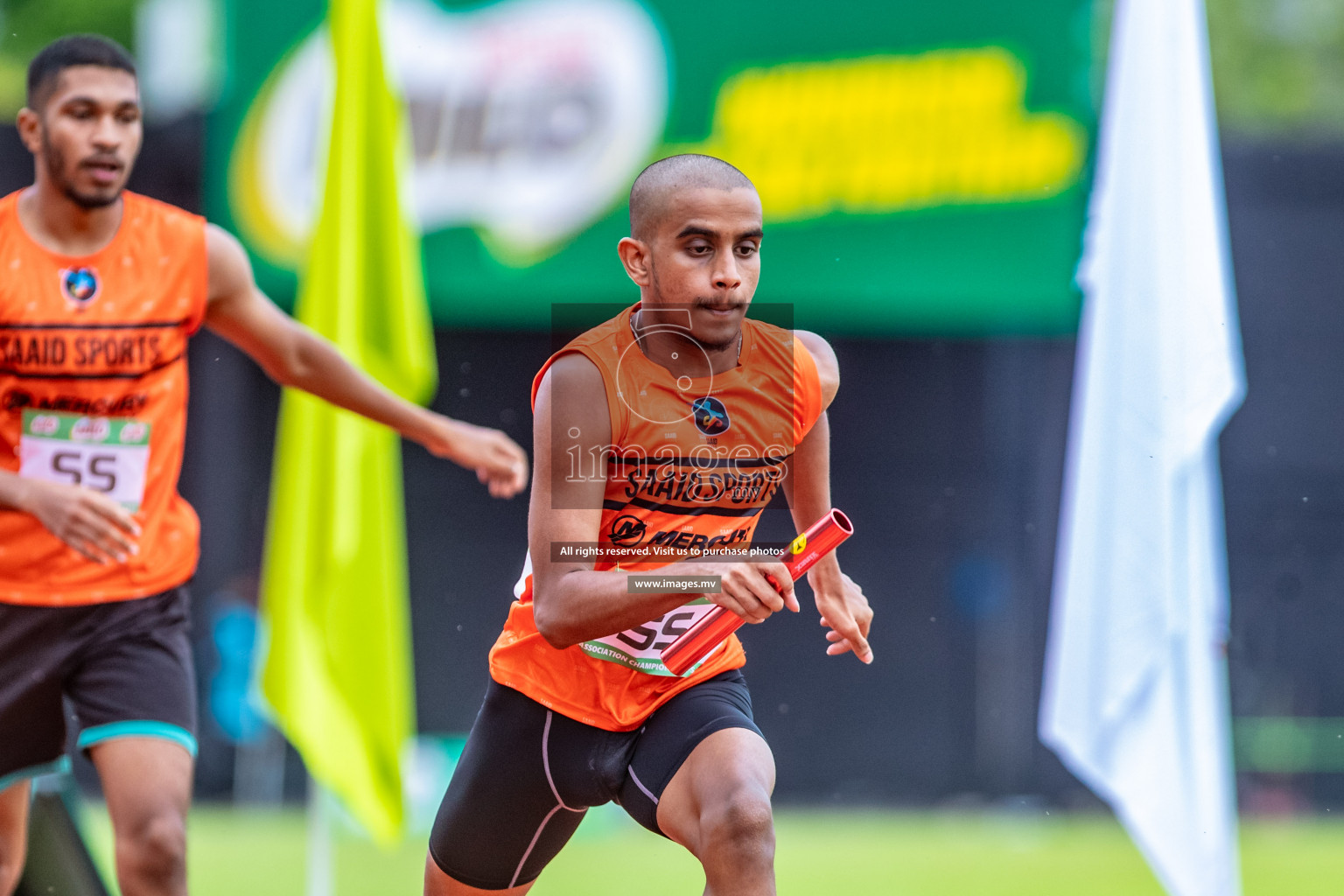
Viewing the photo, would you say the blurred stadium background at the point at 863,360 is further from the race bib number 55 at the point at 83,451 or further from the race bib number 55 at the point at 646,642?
the race bib number 55 at the point at 646,642

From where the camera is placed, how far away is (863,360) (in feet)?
33.6

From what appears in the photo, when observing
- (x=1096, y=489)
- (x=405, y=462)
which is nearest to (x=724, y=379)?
(x=1096, y=489)

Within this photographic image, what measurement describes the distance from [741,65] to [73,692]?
233 inches

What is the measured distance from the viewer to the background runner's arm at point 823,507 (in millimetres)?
2957

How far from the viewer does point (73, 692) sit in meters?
3.44

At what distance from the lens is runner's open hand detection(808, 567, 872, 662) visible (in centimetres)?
292

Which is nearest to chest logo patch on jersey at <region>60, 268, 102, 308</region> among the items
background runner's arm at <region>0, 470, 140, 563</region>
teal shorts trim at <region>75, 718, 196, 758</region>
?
background runner's arm at <region>0, 470, 140, 563</region>

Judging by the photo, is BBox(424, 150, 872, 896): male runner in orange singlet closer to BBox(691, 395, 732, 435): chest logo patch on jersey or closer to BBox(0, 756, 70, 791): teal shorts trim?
BBox(691, 395, 732, 435): chest logo patch on jersey

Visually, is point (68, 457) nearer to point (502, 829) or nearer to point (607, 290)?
point (502, 829)

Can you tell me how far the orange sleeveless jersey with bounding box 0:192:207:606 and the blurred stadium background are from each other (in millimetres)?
4707

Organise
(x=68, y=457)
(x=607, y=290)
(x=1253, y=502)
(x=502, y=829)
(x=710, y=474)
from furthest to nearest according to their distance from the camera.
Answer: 1. (x=1253, y=502)
2. (x=607, y=290)
3. (x=68, y=457)
4. (x=502, y=829)
5. (x=710, y=474)

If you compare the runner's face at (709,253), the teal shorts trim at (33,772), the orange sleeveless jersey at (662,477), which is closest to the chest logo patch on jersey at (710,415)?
the orange sleeveless jersey at (662,477)

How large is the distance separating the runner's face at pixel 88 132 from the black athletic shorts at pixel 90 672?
0.96m

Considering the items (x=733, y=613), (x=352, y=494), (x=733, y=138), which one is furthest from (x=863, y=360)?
(x=733, y=613)
